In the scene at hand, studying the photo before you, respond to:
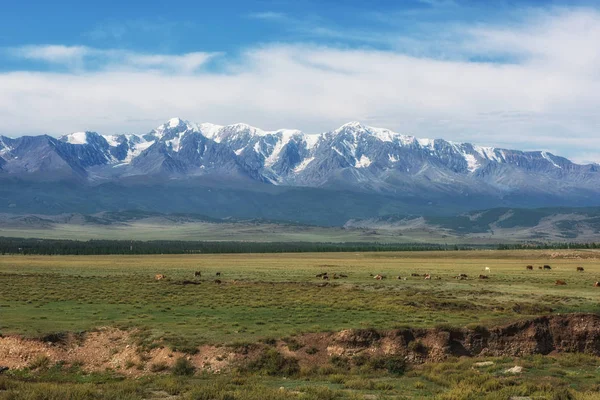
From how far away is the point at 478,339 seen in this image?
105ft

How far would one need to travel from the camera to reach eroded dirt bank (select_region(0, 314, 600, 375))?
94.8 ft

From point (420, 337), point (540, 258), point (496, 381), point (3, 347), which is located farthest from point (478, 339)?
point (540, 258)

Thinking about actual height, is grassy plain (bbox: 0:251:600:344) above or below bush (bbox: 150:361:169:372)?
above

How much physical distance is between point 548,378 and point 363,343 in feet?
29.3

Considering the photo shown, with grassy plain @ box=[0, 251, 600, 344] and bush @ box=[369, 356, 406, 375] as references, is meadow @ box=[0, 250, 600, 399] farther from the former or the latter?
bush @ box=[369, 356, 406, 375]

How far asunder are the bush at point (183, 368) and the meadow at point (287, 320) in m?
0.82

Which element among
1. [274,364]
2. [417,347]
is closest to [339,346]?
[274,364]

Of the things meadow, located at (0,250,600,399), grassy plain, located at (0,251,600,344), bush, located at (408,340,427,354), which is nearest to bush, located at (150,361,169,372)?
meadow, located at (0,250,600,399)

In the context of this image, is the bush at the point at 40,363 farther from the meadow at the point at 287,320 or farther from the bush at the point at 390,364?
the bush at the point at 390,364

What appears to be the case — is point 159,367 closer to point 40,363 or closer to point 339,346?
point 40,363

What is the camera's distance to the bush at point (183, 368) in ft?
88.9

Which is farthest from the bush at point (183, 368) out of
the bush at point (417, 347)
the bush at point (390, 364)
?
the bush at point (417, 347)

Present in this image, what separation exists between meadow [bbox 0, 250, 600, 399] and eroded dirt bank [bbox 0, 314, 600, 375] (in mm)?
866

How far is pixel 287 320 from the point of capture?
36.8 meters
